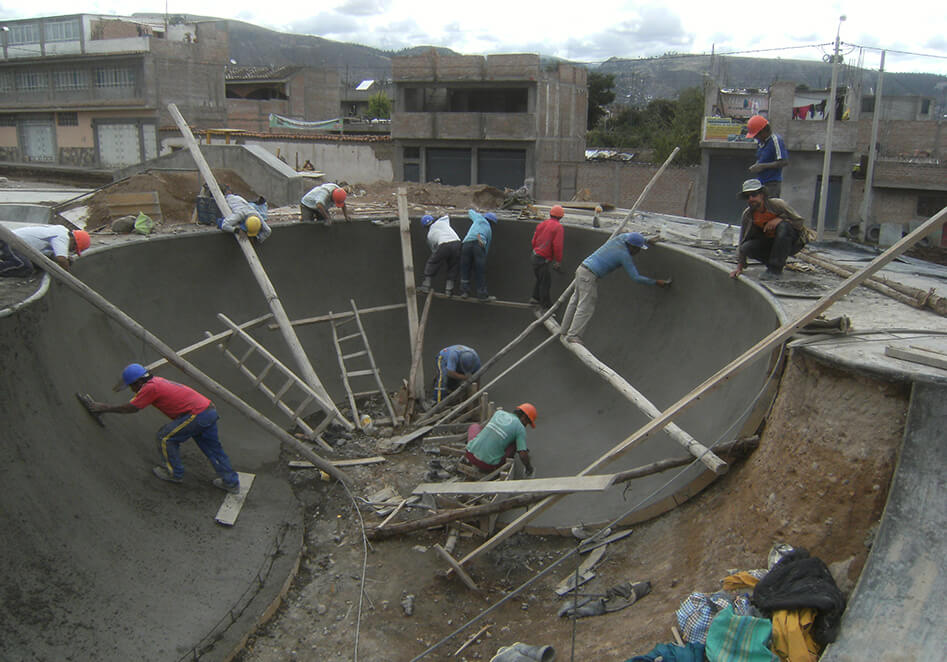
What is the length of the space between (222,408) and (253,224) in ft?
8.28

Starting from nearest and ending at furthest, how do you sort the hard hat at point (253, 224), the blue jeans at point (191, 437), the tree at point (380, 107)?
the blue jeans at point (191, 437) → the hard hat at point (253, 224) → the tree at point (380, 107)

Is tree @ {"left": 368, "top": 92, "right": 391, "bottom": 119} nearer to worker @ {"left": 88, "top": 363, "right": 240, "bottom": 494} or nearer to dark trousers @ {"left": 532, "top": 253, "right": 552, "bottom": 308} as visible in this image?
dark trousers @ {"left": 532, "top": 253, "right": 552, "bottom": 308}

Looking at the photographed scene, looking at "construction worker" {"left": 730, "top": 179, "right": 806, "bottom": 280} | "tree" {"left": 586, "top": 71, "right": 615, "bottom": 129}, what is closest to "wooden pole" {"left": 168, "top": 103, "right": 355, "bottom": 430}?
"construction worker" {"left": 730, "top": 179, "right": 806, "bottom": 280}

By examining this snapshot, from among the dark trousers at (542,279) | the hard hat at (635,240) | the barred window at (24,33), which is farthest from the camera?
the barred window at (24,33)

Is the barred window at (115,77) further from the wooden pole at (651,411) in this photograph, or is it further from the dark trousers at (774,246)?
the dark trousers at (774,246)

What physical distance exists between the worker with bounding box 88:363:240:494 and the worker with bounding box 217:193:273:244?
3.67 m

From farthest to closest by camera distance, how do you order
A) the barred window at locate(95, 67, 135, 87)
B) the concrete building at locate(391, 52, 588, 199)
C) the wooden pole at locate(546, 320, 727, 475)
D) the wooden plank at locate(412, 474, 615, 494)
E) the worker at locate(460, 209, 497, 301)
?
the barred window at locate(95, 67, 135, 87)
the concrete building at locate(391, 52, 588, 199)
the worker at locate(460, 209, 497, 301)
the wooden pole at locate(546, 320, 727, 475)
the wooden plank at locate(412, 474, 615, 494)

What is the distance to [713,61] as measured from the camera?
2595cm

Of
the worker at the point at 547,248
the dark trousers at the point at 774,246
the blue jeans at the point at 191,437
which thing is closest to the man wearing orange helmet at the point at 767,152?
the dark trousers at the point at 774,246

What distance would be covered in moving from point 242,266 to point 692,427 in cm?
644

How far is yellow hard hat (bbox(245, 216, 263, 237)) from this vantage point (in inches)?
376

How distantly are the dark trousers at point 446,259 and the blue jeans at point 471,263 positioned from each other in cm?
12

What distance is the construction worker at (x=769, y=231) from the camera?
23.4 ft

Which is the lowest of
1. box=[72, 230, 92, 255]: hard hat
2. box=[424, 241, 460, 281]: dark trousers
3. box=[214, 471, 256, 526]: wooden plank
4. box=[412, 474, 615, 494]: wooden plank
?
box=[214, 471, 256, 526]: wooden plank
